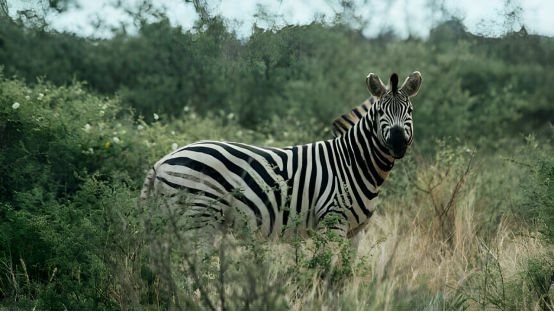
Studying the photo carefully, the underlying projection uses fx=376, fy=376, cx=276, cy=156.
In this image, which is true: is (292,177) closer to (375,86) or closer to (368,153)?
(368,153)

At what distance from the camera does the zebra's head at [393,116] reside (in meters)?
3.20

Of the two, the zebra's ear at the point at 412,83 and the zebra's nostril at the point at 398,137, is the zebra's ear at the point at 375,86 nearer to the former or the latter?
the zebra's ear at the point at 412,83

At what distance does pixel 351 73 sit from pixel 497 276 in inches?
414

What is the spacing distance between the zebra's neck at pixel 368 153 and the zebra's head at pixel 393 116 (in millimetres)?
101

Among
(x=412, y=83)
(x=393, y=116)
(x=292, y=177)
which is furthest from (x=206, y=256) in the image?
(x=412, y=83)

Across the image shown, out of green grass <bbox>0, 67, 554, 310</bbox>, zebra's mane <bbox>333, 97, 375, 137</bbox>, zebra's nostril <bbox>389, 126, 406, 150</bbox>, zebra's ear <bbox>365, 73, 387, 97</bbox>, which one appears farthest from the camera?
zebra's mane <bbox>333, 97, 375, 137</bbox>

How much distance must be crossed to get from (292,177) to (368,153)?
762 millimetres

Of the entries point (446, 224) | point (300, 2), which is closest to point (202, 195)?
point (300, 2)

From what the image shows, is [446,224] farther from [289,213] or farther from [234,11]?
[234,11]

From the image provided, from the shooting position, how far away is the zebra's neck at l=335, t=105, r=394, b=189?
3.50 m

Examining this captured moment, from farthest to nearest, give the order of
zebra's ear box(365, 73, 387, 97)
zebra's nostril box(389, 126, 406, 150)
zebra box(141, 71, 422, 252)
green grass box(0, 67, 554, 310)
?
zebra's ear box(365, 73, 387, 97) < zebra box(141, 71, 422, 252) < zebra's nostril box(389, 126, 406, 150) < green grass box(0, 67, 554, 310)

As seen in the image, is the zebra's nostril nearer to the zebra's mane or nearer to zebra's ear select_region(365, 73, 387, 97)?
zebra's ear select_region(365, 73, 387, 97)

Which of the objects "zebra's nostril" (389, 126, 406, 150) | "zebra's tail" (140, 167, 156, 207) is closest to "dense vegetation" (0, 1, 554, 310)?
"zebra's tail" (140, 167, 156, 207)

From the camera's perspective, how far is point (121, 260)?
308 cm
